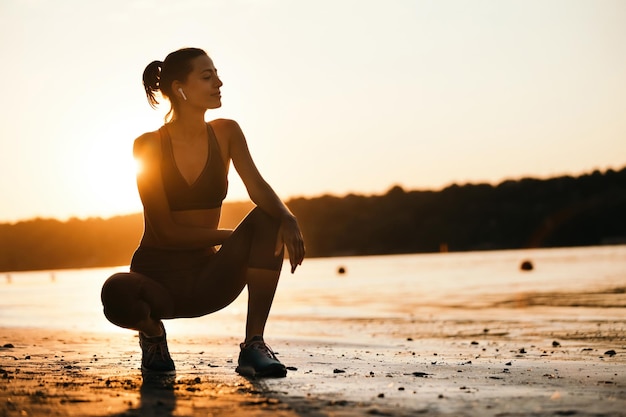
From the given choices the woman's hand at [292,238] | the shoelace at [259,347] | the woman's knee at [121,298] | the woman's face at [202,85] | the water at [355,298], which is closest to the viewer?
the woman's hand at [292,238]

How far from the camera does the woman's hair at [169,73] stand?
5441mm

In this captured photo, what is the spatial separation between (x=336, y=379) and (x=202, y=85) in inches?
78.2

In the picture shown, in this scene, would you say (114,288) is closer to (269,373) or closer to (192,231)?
(192,231)

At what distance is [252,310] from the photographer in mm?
5461

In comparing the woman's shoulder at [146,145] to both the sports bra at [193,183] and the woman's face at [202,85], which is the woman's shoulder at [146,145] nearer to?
the sports bra at [193,183]

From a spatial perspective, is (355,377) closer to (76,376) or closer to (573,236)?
(76,376)

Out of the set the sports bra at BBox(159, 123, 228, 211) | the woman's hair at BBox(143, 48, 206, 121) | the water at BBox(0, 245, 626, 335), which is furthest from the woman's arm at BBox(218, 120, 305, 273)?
the water at BBox(0, 245, 626, 335)

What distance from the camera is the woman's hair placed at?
5.44m

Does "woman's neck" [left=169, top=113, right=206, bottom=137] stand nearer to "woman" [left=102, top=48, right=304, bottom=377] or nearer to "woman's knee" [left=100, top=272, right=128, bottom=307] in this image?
"woman" [left=102, top=48, right=304, bottom=377]

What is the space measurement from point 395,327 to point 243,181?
792 cm

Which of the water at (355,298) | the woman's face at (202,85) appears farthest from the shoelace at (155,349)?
the water at (355,298)

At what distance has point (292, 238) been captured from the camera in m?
5.12

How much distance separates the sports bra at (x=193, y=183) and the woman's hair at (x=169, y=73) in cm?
25

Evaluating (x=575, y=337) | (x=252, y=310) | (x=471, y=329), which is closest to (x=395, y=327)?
(x=471, y=329)
